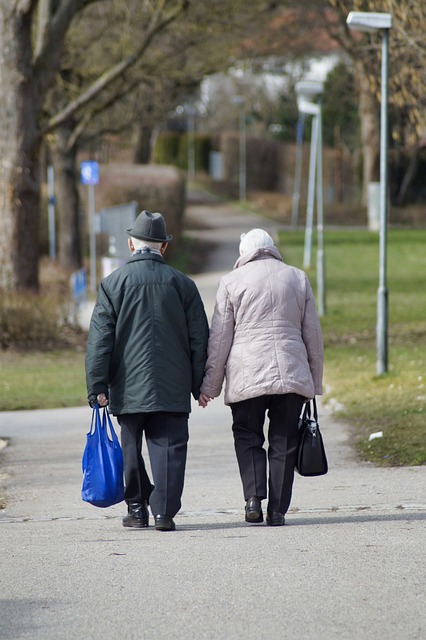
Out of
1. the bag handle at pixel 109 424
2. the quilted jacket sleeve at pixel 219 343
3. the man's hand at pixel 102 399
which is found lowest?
the bag handle at pixel 109 424

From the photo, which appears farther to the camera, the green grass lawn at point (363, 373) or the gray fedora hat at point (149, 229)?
the green grass lawn at point (363, 373)

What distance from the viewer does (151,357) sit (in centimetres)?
666

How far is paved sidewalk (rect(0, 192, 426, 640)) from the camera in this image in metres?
4.89

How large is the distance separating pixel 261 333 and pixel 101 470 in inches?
44.0

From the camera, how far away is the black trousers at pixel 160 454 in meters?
6.77

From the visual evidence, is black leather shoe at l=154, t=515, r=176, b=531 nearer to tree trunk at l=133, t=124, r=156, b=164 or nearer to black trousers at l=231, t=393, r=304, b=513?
black trousers at l=231, t=393, r=304, b=513

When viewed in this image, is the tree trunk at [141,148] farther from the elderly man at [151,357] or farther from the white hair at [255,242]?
the elderly man at [151,357]

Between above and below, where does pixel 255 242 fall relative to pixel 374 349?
above

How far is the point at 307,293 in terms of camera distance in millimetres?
6801

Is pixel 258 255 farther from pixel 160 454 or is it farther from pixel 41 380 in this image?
pixel 41 380

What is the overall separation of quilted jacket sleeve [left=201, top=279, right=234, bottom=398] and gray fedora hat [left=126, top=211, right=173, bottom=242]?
43 centimetres

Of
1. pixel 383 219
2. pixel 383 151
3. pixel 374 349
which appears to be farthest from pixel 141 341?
pixel 374 349

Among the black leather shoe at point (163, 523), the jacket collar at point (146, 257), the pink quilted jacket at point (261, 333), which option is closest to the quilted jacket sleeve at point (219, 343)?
the pink quilted jacket at point (261, 333)

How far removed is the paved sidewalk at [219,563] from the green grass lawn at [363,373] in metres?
1.02
